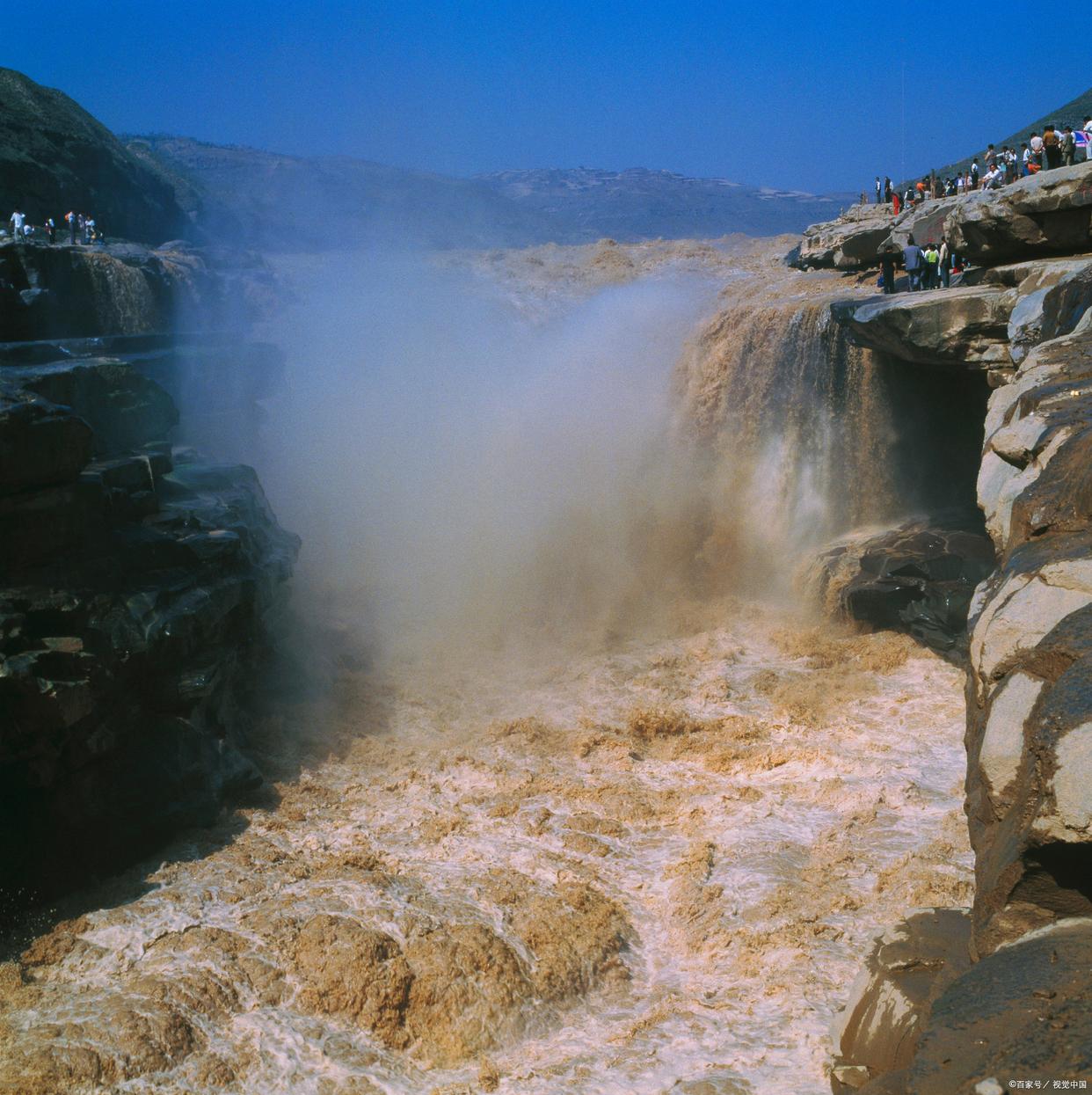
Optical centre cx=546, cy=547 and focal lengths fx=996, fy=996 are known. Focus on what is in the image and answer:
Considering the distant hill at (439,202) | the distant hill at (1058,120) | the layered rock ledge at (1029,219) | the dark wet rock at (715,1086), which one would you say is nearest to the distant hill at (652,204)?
the distant hill at (439,202)

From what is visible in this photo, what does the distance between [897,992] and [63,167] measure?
26.2m

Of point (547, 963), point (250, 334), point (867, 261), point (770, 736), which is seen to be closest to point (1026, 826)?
point (547, 963)

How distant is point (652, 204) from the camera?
67.0 m

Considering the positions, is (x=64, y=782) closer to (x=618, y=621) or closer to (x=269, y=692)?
(x=269, y=692)

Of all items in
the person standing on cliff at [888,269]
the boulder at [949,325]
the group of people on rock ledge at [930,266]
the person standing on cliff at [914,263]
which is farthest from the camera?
the person standing on cliff at [888,269]

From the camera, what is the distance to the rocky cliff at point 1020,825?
219cm

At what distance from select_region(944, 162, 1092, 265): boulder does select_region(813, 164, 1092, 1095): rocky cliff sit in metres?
4.11

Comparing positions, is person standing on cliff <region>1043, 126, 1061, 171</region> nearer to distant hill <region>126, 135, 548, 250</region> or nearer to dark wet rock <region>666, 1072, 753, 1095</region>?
dark wet rock <region>666, 1072, 753, 1095</region>

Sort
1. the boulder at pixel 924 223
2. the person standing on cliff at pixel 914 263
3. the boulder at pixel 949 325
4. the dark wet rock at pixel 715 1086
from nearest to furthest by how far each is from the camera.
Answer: the dark wet rock at pixel 715 1086, the boulder at pixel 949 325, the person standing on cliff at pixel 914 263, the boulder at pixel 924 223

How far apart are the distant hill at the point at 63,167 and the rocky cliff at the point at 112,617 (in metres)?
14.8

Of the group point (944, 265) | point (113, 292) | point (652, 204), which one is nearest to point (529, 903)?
point (944, 265)

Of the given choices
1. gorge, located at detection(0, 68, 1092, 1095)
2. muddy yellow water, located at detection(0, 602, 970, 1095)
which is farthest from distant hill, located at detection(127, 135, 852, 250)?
muddy yellow water, located at detection(0, 602, 970, 1095)

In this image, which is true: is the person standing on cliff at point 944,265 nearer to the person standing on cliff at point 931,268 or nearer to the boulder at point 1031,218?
the person standing on cliff at point 931,268

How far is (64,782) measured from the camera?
7227mm
